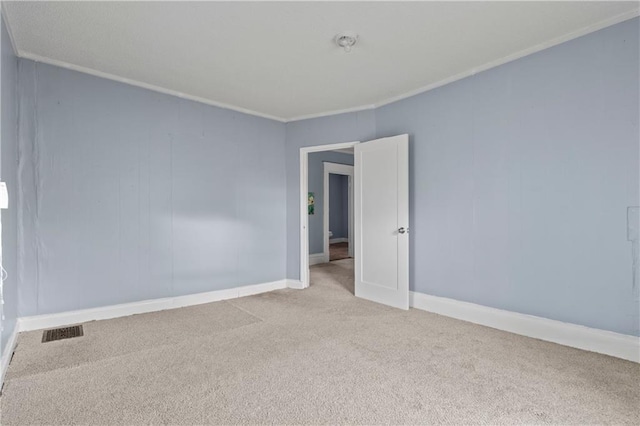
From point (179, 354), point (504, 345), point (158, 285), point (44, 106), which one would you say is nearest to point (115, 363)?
point (179, 354)

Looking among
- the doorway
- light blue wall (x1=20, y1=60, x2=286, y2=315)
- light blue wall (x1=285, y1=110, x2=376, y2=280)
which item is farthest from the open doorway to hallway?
light blue wall (x1=20, y1=60, x2=286, y2=315)

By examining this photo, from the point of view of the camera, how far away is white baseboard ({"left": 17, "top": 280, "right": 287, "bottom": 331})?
301 cm

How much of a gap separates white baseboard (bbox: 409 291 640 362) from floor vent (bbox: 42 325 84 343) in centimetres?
338

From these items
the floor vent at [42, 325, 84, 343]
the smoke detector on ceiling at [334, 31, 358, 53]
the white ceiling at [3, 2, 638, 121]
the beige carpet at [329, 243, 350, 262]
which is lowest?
the beige carpet at [329, 243, 350, 262]

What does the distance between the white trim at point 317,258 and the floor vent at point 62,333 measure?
14.4ft

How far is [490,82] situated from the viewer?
3.14 meters

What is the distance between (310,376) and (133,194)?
8.79 feet

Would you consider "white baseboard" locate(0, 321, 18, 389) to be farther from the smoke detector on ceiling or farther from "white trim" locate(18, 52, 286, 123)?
the smoke detector on ceiling

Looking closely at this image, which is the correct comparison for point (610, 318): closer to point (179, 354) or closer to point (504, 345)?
point (504, 345)

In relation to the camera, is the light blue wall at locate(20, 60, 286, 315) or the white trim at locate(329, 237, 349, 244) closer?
the light blue wall at locate(20, 60, 286, 315)

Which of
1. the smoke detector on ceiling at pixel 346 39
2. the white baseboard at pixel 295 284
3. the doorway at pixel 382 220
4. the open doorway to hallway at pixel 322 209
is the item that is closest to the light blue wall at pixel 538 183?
the doorway at pixel 382 220

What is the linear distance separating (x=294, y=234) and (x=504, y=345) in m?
2.91

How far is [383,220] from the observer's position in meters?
3.96

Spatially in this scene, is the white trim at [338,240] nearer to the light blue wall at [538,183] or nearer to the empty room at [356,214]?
the empty room at [356,214]
